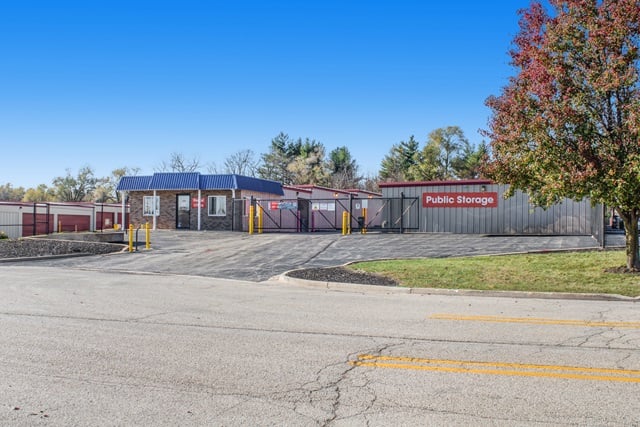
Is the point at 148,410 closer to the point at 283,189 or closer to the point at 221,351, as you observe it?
the point at 221,351

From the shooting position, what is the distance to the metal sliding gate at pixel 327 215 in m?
31.8

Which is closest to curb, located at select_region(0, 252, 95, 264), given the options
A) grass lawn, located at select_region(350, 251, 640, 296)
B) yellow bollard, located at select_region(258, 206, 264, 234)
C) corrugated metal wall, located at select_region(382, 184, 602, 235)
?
grass lawn, located at select_region(350, 251, 640, 296)

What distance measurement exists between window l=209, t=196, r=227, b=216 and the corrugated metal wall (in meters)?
11.2

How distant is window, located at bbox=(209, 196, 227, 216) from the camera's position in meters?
35.3

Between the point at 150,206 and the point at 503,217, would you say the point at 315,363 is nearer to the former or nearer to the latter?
the point at 503,217

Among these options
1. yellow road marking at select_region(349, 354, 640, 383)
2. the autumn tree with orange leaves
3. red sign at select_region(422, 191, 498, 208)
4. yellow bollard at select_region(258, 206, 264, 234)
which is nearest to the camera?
yellow road marking at select_region(349, 354, 640, 383)

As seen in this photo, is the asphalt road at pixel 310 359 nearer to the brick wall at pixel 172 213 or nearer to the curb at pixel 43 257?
the curb at pixel 43 257

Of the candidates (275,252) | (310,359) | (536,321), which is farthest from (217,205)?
(310,359)

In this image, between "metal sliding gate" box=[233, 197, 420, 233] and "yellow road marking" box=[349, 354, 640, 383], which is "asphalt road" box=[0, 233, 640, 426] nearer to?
"yellow road marking" box=[349, 354, 640, 383]

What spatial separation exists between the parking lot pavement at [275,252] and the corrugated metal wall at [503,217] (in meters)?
4.44

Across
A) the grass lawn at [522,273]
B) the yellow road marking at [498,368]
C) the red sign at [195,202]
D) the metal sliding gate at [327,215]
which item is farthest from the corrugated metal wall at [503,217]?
the yellow road marking at [498,368]

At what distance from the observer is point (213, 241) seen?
27391 millimetres

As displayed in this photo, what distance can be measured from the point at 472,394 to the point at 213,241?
23.4 m

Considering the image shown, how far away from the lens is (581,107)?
13219 millimetres
